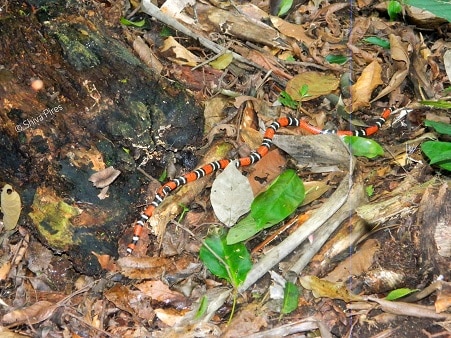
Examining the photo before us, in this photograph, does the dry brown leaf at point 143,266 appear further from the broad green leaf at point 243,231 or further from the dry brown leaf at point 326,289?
the dry brown leaf at point 326,289

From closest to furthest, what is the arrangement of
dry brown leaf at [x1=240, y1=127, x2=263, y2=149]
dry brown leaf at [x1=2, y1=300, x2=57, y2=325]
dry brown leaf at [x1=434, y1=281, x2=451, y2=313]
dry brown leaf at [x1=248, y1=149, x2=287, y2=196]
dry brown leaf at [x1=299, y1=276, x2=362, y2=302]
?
dry brown leaf at [x1=434, y1=281, x2=451, y2=313]
dry brown leaf at [x1=299, y1=276, x2=362, y2=302]
dry brown leaf at [x1=2, y1=300, x2=57, y2=325]
dry brown leaf at [x1=248, y1=149, x2=287, y2=196]
dry brown leaf at [x1=240, y1=127, x2=263, y2=149]

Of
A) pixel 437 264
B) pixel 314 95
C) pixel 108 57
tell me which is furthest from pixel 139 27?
pixel 437 264

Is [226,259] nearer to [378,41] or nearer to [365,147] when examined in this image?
[365,147]

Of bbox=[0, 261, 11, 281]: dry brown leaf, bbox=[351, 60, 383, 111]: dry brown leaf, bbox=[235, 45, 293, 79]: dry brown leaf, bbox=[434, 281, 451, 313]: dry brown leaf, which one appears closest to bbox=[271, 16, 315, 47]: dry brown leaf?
bbox=[235, 45, 293, 79]: dry brown leaf

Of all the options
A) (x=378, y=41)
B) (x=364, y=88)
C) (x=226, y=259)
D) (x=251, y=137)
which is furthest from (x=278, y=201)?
(x=378, y=41)

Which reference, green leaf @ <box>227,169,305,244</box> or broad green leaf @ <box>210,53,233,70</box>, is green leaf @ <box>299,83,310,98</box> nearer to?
broad green leaf @ <box>210,53,233,70</box>

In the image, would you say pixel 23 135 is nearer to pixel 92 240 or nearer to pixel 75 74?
pixel 75 74
